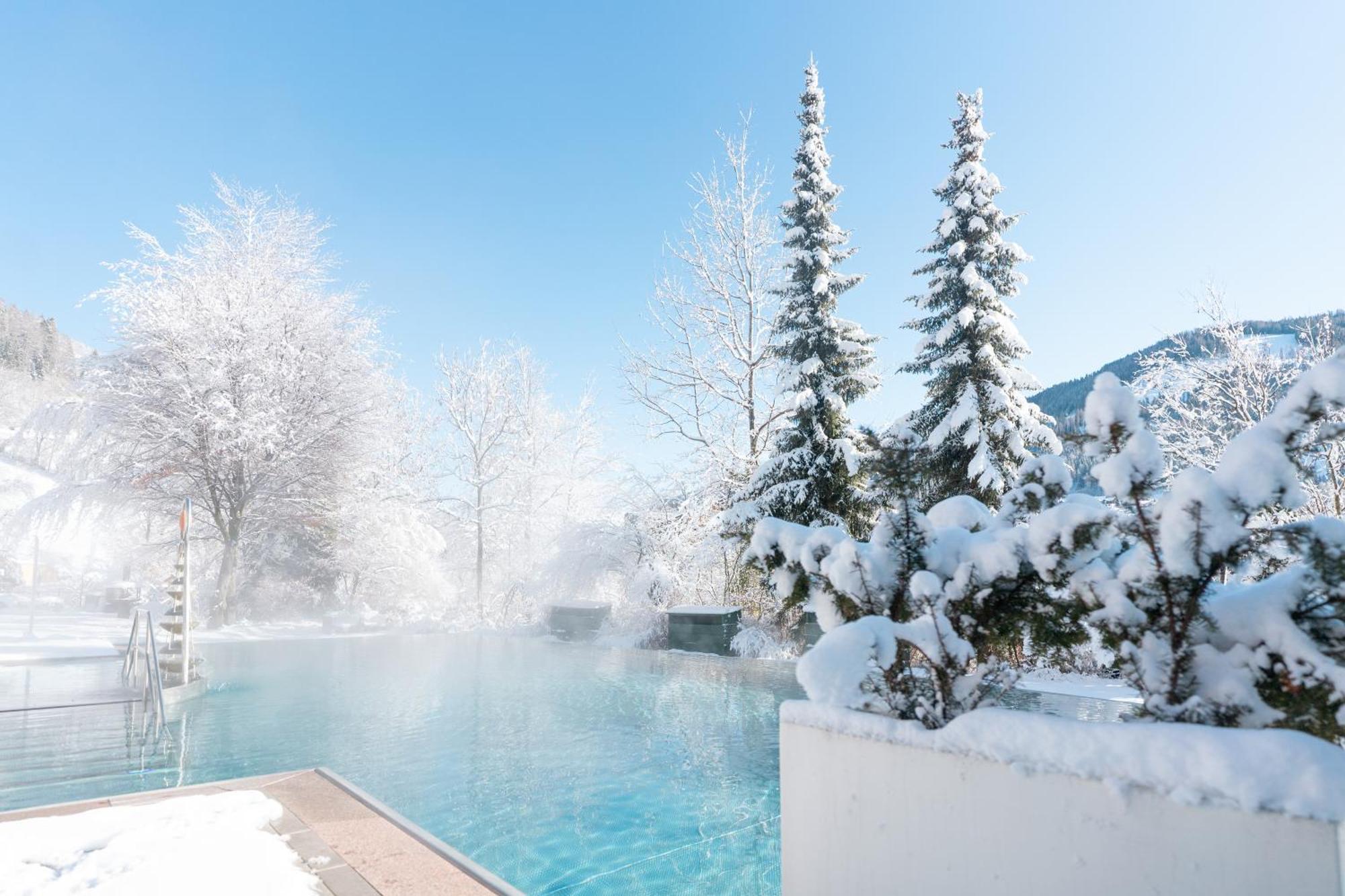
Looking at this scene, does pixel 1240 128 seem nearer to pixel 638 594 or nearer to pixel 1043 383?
pixel 1043 383

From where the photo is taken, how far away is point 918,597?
1.89 meters

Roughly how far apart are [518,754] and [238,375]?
14007 millimetres

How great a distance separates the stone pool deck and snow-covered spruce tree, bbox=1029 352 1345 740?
2.29 m

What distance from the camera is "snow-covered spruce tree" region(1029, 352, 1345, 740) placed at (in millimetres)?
1453

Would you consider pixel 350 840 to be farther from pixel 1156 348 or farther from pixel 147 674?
pixel 1156 348

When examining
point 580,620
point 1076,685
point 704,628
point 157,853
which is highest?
point 157,853

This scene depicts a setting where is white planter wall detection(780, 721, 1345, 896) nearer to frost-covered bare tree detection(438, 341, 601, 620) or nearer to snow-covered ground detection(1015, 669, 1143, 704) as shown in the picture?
snow-covered ground detection(1015, 669, 1143, 704)

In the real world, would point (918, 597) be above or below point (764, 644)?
above

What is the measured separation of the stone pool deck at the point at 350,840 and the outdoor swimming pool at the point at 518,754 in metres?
0.82

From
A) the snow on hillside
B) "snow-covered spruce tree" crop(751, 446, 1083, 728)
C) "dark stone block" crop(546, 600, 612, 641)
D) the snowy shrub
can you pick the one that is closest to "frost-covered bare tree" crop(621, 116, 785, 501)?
"dark stone block" crop(546, 600, 612, 641)

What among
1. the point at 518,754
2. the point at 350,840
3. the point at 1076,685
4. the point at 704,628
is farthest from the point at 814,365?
the point at 350,840

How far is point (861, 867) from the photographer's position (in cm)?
173

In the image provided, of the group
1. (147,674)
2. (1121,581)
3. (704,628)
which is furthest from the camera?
(704,628)

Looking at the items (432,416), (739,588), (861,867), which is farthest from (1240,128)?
(432,416)
